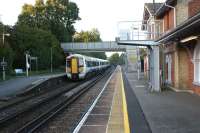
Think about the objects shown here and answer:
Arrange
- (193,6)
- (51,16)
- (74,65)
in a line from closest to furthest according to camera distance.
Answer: (193,6), (74,65), (51,16)

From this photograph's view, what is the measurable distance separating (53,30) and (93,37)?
5532cm

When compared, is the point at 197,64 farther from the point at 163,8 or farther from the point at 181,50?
the point at 163,8

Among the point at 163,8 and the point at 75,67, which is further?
the point at 75,67

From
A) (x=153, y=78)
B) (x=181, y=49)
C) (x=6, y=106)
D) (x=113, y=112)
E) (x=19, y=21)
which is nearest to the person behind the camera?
(x=113, y=112)

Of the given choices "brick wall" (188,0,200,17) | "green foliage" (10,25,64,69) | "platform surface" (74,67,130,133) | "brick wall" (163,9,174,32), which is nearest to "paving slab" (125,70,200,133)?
"platform surface" (74,67,130,133)

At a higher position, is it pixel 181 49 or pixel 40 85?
pixel 181 49

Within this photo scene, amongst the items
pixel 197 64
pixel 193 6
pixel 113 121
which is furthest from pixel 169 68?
pixel 113 121

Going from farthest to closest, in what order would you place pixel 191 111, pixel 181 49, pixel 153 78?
1. pixel 153 78
2. pixel 181 49
3. pixel 191 111

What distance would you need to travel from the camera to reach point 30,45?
75.9 meters

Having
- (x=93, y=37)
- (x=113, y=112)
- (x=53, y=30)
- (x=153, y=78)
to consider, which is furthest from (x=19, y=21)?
(x=113, y=112)

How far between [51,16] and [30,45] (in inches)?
913

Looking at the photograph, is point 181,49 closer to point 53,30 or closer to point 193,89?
point 193,89

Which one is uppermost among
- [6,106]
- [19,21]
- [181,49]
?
[19,21]

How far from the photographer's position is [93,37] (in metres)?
151
